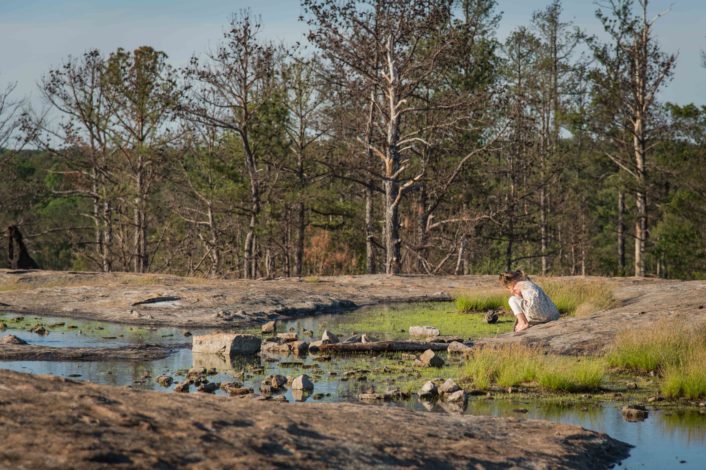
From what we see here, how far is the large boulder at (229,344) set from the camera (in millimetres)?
14977

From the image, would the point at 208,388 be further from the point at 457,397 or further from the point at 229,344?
the point at 229,344

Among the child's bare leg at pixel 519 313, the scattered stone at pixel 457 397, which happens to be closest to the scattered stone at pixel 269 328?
the child's bare leg at pixel 519 313

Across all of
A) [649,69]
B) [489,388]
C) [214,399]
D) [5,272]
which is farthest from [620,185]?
[214,399]

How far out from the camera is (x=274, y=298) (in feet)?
75.2

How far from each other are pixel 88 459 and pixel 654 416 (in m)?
6.60

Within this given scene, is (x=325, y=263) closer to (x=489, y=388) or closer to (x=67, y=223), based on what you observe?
(x=67, y=223)

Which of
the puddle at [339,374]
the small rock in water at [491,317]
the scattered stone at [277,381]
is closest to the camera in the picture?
the puddle at [339,374]

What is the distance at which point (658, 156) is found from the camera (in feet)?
145

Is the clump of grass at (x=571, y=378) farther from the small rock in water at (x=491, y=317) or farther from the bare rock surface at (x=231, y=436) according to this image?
the small rock in water at (x=491, y=317)

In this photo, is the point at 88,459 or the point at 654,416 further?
the point at 654,416

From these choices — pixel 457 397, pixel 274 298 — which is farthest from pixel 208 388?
pixel 274 298

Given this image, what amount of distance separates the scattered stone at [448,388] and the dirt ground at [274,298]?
3.60 meters

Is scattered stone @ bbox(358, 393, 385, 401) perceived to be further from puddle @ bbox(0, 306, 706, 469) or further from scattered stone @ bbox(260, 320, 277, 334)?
scattered stone @ bbox(260, 320, 277, 334)

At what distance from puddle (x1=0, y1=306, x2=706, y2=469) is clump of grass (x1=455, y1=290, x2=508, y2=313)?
2.71 meters
